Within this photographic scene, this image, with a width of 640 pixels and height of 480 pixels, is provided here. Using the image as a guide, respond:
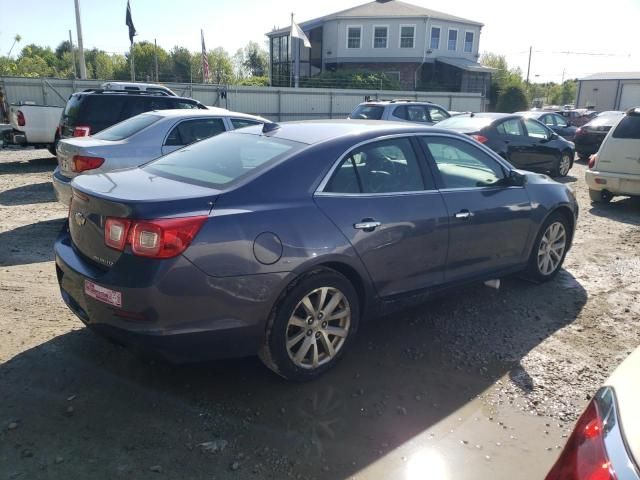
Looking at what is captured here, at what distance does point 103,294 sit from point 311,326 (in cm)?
126

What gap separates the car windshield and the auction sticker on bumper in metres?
9.02

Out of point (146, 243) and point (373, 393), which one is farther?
point (373, 393)

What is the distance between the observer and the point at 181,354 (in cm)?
297

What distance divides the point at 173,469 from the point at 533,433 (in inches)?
78.8

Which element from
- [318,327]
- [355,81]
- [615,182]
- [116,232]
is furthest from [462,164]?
[355,81]

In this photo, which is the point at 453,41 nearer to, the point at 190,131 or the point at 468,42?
the point at 468,42

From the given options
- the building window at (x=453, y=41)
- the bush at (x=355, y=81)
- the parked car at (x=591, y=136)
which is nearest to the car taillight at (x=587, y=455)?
the parked car at (x=591, y=136)

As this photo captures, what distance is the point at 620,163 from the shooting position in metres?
9.05

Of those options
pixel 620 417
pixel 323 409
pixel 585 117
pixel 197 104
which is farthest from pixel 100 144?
pixel 585 117

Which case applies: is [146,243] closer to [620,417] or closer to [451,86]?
[620,417]

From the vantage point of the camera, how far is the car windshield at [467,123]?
1095cm

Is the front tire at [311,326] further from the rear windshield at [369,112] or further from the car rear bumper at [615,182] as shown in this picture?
the rear windshield at [369,112]

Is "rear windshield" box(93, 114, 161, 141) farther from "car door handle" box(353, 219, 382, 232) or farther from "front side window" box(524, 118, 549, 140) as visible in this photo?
"front side window" box(524, 118, 549, 140)

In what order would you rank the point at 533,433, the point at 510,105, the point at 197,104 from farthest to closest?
the point at 510,105
the point at 197,104
the point at 533,433
